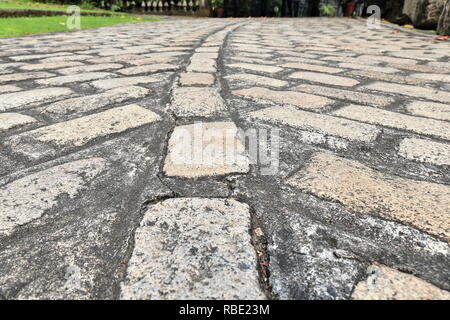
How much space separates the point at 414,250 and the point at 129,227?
2.28 feet

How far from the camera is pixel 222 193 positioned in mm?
923

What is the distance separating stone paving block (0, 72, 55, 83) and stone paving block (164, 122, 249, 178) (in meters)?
1.53

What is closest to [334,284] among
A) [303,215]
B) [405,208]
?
[303,215]

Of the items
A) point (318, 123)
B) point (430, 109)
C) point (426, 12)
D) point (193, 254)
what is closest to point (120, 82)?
point (318, 123)

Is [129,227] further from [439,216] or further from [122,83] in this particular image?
[122,83]

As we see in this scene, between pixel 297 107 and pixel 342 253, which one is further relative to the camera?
pixel 297 107

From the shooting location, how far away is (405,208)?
860mm

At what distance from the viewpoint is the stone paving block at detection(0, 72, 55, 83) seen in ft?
7.11

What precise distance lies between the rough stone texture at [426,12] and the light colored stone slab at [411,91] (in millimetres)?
4549

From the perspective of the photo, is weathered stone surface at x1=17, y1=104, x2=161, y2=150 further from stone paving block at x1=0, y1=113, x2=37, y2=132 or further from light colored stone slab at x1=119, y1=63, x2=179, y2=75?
light colored stone slab at x1=119, y1=63, x2=179, y2=75

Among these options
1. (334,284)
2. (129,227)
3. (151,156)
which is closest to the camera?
(334,284)

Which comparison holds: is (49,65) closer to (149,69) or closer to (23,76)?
(23,76)

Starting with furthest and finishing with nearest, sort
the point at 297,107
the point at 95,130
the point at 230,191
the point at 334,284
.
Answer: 1. the point at 297,107
2. the point at 95,130
3. the point at 230,191
4. the point at 334,284

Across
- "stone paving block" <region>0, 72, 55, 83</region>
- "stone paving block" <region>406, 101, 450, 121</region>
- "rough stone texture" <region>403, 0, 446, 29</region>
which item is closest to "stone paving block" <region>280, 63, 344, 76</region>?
"stone paving block" <region>406, 101, 450, 121</region>
